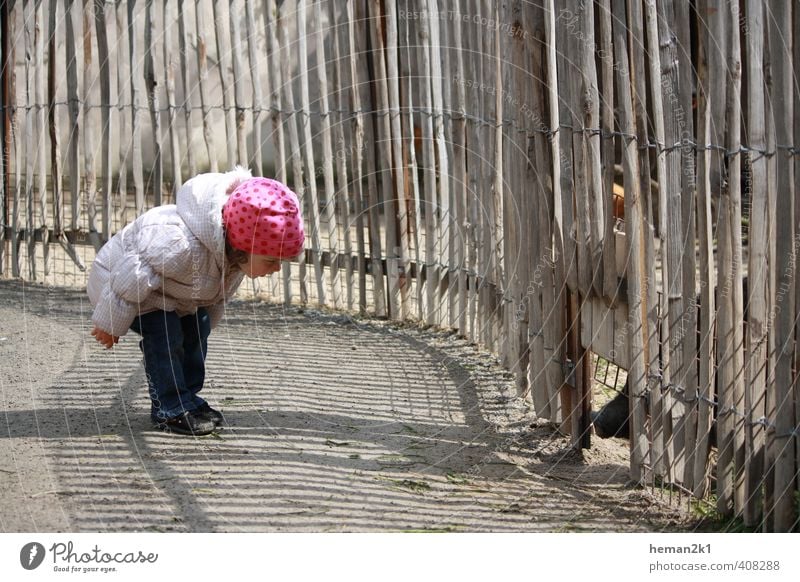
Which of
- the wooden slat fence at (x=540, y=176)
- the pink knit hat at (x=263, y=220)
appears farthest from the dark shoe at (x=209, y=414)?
the wooden slat fence at (x=540, y=176)

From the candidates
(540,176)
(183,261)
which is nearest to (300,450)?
(183,261)

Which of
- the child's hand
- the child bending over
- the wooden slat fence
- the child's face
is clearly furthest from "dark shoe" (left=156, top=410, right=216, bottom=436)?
the wooden slat fence

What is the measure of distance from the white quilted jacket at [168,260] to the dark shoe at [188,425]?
43 centimetres

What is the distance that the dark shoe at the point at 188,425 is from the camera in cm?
427

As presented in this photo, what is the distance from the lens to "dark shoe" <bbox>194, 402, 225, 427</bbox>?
14.3ft

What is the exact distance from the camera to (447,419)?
4824 millimetres

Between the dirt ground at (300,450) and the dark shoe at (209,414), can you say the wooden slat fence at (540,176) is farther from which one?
the dark shoe at (209,414)

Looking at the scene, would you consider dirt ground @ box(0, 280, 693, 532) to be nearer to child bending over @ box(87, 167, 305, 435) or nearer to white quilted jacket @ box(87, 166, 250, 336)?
child bending over @ box(87, 167, 305, 435)

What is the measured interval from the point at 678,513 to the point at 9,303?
438cm

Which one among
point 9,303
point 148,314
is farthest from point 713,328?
point 9,303

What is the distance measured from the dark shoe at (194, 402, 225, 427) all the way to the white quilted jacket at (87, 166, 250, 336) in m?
0.46

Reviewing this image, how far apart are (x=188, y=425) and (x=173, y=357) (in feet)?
0.90

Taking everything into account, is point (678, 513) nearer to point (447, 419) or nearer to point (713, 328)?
point (713, 328)

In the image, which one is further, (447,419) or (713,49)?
(447,419)
